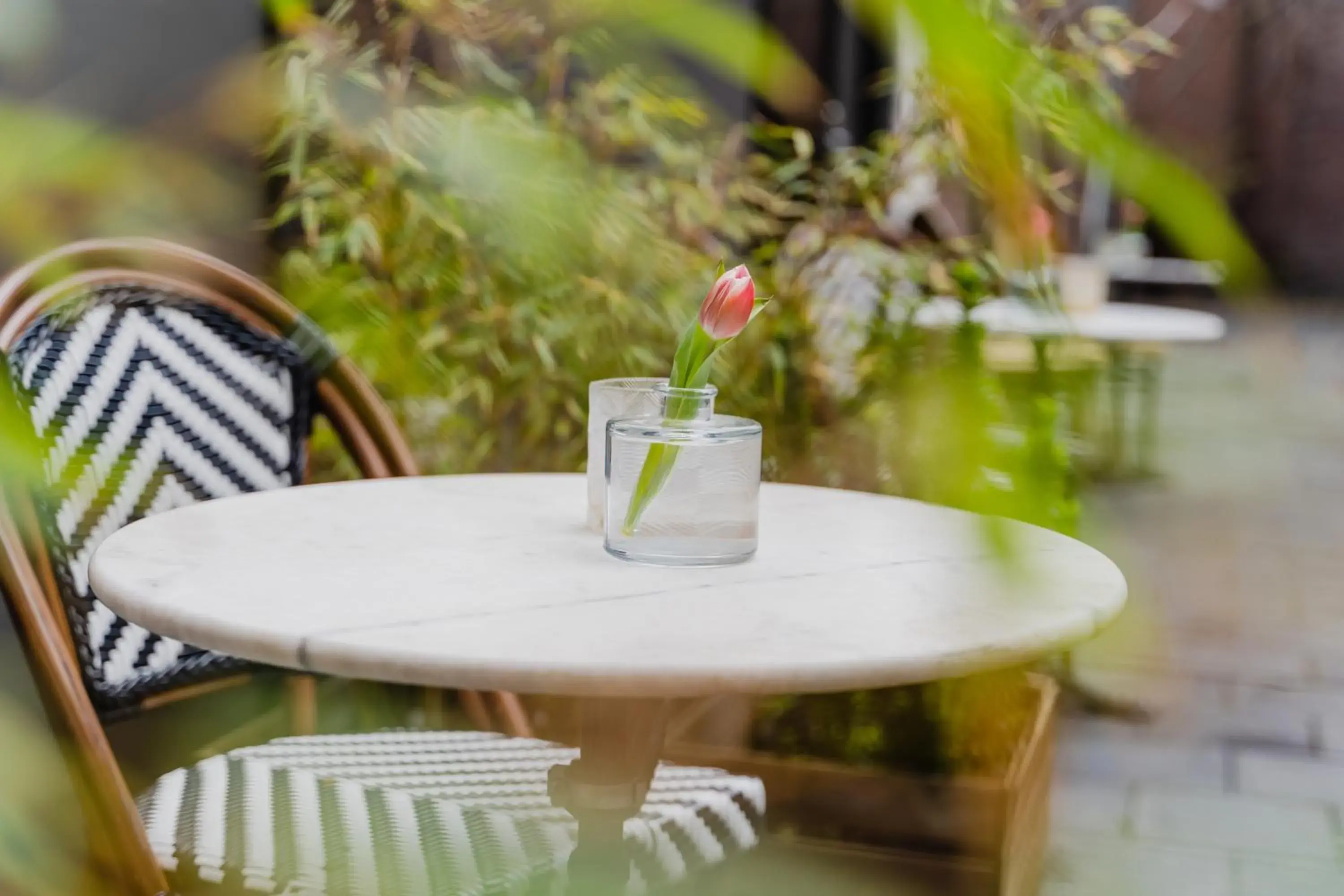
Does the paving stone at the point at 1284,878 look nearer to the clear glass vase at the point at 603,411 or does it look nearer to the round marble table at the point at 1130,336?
the round marble table at the point at 1130,336

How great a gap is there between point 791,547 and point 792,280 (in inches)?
58.4

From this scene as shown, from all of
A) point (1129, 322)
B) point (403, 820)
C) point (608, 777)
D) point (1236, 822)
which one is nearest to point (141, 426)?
point (403, 820)

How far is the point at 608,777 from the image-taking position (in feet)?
3.86

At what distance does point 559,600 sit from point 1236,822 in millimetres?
1990

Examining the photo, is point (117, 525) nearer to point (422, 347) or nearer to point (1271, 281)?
point (422, 347)

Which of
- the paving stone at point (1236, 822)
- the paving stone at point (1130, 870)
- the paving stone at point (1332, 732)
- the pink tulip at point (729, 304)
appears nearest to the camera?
the pink tulip at point (729, 304)

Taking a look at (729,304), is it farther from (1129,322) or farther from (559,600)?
(1129,322)

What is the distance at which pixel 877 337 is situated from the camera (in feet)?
8.50

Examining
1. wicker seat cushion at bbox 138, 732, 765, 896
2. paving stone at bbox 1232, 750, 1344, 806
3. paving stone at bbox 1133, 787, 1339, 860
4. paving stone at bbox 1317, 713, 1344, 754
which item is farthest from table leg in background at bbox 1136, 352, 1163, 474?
wicker seat cushion at bbox 138, 732, 765, 896

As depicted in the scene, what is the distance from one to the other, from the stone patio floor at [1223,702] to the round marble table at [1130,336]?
0.14 metres

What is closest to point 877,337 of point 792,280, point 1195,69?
point 792,280

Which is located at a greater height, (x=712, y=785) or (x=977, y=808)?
(x=712, y=785)

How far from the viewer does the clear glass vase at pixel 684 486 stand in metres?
1.13

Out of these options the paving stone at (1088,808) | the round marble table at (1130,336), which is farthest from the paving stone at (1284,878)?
the round marble table at (1130,336)
